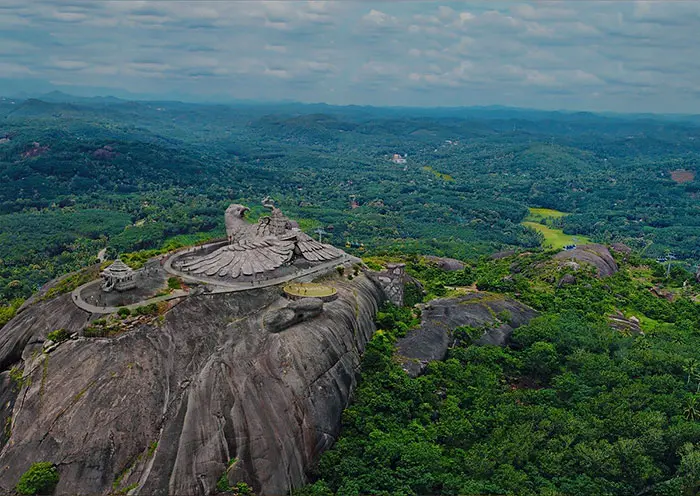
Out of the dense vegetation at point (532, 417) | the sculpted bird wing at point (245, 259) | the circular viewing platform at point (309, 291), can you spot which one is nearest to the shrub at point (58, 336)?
the sculpted bird wing at point (245, 259)

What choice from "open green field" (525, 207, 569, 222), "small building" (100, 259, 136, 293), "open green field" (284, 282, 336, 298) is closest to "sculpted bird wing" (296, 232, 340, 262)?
"open green field" (284, 282, 336, 298)

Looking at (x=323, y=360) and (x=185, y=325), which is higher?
(x=185, y=325)

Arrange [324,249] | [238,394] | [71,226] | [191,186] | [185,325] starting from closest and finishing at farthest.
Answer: [238,394] → [185,325] → [324,249] → [71,226] → [191,186]

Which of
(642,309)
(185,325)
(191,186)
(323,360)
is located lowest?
(191,186)

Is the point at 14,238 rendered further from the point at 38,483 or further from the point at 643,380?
the point at 643,380

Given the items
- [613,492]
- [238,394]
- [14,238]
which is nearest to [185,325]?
[238,394]

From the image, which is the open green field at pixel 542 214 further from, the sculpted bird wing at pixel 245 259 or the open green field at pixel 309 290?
the open green field at pixel 309 290

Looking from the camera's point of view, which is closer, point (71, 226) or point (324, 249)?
point (324, 249)
